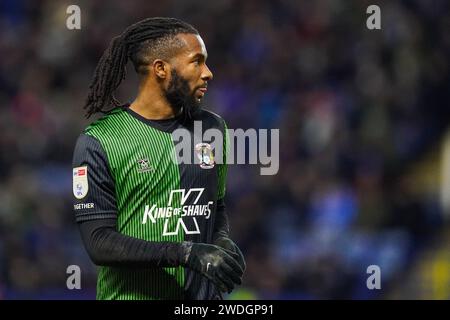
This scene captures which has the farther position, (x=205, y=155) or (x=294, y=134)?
(x=294, y=134)

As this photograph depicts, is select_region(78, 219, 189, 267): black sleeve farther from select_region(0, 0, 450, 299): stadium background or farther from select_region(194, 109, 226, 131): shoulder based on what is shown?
select_region(0, 0, 450, 299): stadium background

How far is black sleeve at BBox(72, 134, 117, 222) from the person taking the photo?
462cm

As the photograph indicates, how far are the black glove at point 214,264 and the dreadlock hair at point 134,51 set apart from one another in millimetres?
922

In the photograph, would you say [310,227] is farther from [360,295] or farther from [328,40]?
[328,40]

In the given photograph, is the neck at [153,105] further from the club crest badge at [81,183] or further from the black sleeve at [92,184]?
the club crest badge at [81,183]

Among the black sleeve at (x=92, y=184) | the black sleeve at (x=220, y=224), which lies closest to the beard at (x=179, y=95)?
the black sleeve at (x=92, y=184)

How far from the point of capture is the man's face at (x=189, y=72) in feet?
15.7

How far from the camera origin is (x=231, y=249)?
4.76 meters

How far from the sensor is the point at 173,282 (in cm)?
470

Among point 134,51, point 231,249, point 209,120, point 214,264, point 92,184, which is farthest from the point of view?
point 209,120

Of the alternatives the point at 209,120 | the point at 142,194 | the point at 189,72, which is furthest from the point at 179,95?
the point at 142,194

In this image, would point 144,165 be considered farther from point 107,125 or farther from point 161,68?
point 161,68

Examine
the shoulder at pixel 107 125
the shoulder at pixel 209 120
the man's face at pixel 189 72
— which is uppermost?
the man's face at pixel 189 72

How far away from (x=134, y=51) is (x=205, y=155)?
0.60m
